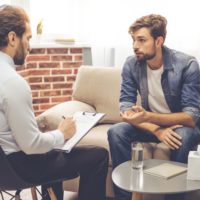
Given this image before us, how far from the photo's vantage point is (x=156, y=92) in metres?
2.81

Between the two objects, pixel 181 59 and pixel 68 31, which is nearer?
pixel 181 59

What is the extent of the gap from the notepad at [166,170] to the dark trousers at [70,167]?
0.86 ft

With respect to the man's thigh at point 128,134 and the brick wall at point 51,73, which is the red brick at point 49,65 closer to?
the brick wall at point 51,73

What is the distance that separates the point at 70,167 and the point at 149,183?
0.38 meters

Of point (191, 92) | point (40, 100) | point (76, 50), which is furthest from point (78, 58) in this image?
point (191, 92)

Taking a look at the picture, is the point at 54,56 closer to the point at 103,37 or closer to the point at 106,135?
the point at 103,37

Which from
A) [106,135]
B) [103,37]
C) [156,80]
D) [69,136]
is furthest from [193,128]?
[103,37]

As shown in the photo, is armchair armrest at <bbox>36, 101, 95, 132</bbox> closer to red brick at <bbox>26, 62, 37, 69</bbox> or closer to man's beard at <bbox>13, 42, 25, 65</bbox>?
red brick at <bbox>26, 62, 37, 69</bbox>

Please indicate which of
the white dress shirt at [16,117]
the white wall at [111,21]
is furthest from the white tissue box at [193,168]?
the white wall at [111,21]

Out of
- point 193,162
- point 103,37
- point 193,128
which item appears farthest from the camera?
point 103,37

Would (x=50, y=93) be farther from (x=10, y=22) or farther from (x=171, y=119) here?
(x=10, y=22)

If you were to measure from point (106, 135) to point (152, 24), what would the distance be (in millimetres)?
763

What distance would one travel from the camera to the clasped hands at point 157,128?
8.33ft

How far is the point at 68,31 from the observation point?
4035 mm
